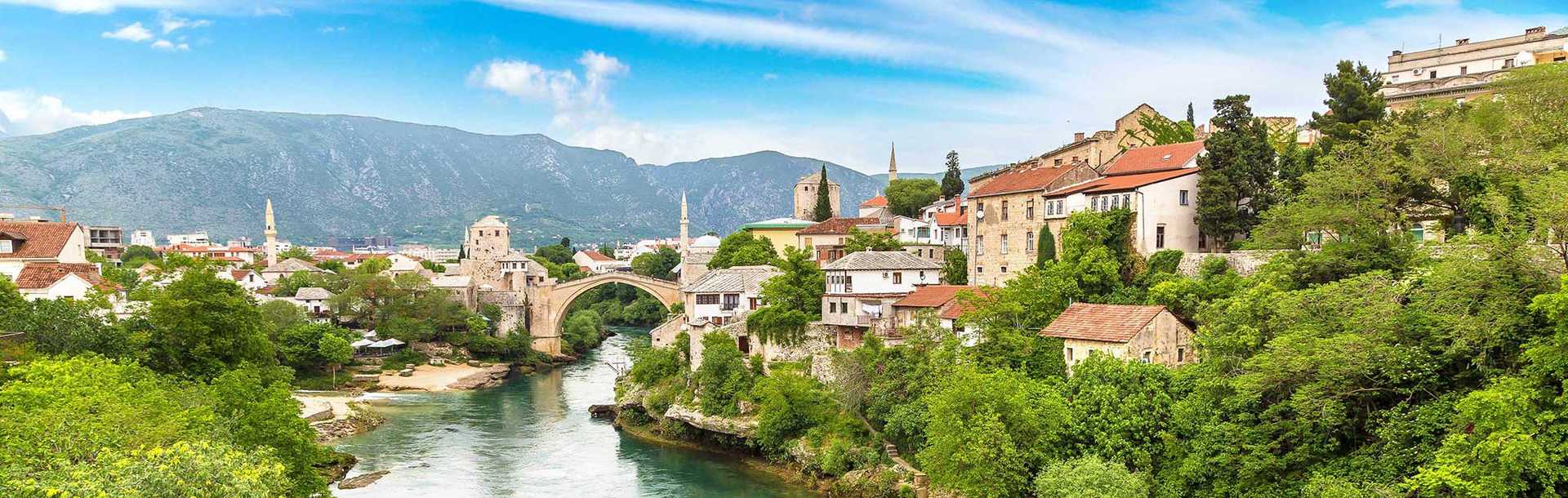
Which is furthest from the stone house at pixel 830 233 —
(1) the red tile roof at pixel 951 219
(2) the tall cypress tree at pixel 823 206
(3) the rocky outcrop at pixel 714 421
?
(3) the rocky outcrop at pixel 714 421

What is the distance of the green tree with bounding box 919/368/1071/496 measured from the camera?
20.9 m

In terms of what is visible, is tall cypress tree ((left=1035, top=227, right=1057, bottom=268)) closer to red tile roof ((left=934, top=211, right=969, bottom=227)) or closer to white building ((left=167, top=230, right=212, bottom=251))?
red tile roof ((left=934, top=211, right=969, bottom=227))

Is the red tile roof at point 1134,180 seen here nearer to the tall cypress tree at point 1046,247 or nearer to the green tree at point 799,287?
the tall cypress tree at point 1046,247

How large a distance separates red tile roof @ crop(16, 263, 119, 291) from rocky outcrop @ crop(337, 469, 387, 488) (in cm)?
1034

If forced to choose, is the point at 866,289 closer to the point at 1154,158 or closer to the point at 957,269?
the point at 957,269

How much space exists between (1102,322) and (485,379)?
37.5 meters

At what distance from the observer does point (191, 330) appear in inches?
1052

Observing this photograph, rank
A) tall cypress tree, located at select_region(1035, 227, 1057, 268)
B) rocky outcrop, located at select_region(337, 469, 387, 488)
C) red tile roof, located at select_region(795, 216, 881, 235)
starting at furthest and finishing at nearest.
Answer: red tile roof, located at select_region(795, 216, 881, 235), tall cypress tree, located at select_region(1035, 227, 1057, 268), rocky outcrop, located at select_region(337, 469, 387, 488)

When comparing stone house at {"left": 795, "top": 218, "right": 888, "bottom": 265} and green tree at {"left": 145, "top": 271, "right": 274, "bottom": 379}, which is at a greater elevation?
stone house at {"left": 795, "top": 218, "right": 888, "bottom": 265}

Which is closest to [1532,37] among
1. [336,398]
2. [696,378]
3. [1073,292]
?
[1073,292]

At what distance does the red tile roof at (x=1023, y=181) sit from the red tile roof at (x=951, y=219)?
2223 millimetres

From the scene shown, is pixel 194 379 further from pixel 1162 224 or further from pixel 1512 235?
pixel 1512 235

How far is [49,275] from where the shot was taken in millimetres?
31109

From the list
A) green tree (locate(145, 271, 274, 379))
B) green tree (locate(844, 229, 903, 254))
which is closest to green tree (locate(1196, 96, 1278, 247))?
green tree (locate(844, 229, 903, 254))
